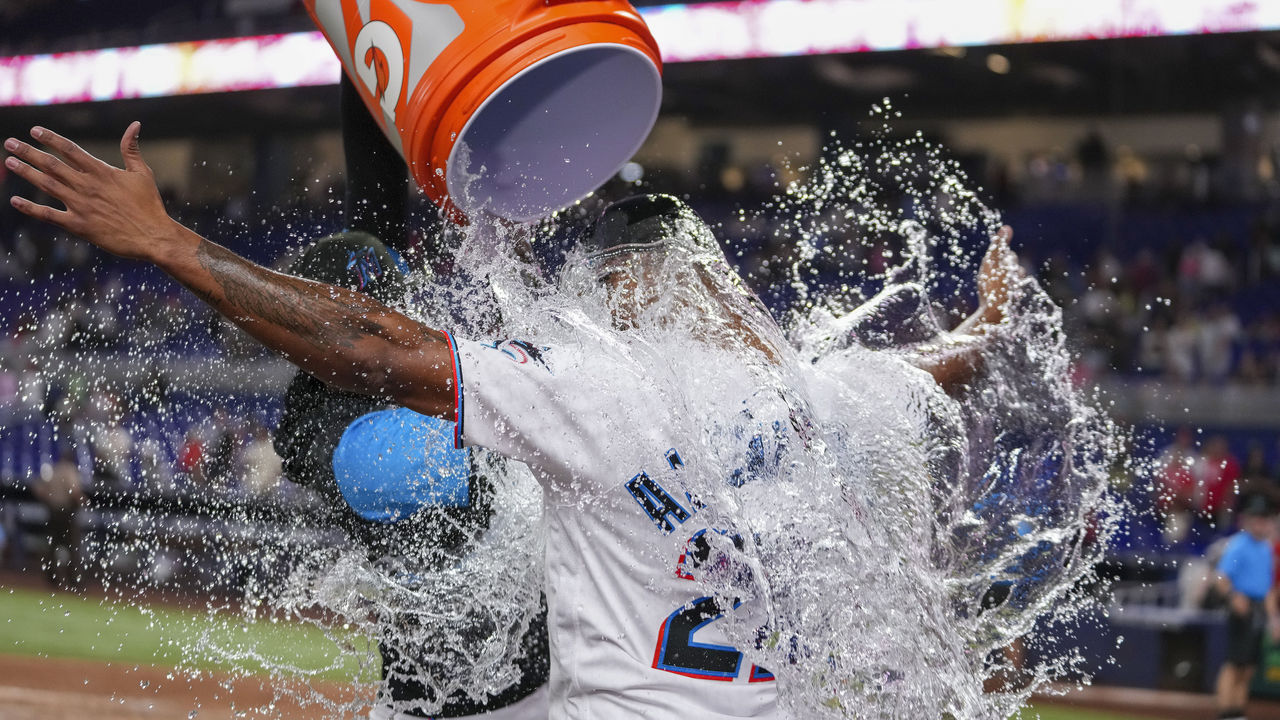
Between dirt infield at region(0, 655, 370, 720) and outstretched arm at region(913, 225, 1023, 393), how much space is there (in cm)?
435

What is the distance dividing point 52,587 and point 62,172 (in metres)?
11.8

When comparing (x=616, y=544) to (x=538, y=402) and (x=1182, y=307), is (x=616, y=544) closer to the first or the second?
(x=538, y=402)

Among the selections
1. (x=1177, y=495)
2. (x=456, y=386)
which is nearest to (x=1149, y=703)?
(x=1177, y=495)

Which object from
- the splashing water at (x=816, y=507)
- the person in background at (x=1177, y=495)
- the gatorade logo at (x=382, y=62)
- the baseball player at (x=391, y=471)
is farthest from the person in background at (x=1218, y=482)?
the gatorade logo at (x=382, y=62)

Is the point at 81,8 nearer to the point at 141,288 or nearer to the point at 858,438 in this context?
the point at 141,288

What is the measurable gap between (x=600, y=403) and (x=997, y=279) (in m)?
1.82

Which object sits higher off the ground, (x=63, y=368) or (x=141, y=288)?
(x=141, y=288)

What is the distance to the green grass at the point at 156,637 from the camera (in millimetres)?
8070

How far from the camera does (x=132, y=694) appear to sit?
776 centimetres

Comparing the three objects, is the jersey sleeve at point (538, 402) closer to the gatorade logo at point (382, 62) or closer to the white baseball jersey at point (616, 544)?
the white baseball jersey at point (616, 544)

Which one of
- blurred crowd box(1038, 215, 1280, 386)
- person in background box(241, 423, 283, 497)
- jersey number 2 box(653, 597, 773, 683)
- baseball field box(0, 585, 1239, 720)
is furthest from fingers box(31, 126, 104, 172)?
blurred crowd box(1038, 215, 1280, 386)

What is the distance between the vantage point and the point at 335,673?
23.8 ft

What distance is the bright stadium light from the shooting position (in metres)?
11.9

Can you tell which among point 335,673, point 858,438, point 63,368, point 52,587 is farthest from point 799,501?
point 63,368
